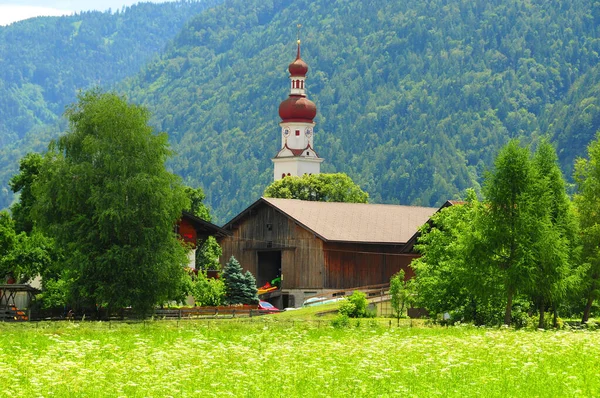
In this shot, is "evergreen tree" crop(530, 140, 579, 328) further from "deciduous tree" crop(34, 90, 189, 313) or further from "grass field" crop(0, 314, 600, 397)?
"deciduous tree" crop(34, 90, 189, 313)

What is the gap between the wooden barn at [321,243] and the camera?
256 ft

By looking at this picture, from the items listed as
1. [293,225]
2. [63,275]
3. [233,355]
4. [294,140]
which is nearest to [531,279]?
[233,355]

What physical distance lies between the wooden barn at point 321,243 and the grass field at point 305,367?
44363mm

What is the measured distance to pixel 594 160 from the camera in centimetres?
5259

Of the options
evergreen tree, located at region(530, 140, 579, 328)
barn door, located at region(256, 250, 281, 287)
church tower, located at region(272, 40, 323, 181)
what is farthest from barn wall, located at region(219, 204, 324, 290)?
church tower, located at region(272, 40, 323, 181)

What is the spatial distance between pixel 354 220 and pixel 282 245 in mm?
5149

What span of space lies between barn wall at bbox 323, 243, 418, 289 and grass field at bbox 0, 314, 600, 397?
4430 centimetres

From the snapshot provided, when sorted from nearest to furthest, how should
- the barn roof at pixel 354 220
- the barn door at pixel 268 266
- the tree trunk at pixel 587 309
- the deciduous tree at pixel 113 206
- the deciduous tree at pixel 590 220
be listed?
the deciduous tree at pixel 590 220, the tree trunk at pixel 587 309, the deciduous tree at pixel 113 206, the barn roof at pixel 354 220, the barn door at pixel 268 266

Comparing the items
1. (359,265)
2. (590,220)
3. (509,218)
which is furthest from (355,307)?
(359,265)

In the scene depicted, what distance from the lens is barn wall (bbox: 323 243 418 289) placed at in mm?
77938

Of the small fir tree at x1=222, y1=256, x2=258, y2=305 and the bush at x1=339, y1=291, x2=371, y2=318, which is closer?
the bush at x1=339, y1=291, x2=371, y2=318

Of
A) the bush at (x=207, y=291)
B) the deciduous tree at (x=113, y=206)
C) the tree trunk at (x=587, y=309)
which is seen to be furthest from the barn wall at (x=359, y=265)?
the tree trunk at (x=587, y=309)

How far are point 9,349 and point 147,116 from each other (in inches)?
1139

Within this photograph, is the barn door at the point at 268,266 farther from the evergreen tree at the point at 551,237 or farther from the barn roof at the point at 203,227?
the evergreen tree at the point at 551,237
